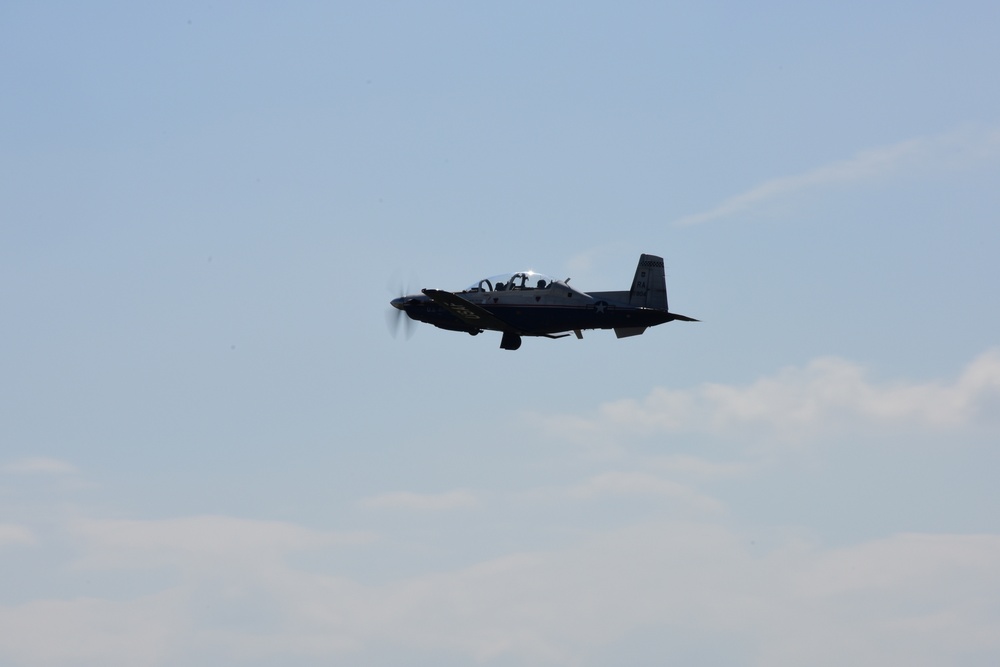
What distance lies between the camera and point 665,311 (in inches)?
2357

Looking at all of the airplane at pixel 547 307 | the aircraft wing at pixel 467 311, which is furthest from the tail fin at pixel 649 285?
the aircraft wing at pixel 467 311

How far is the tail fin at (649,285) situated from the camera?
60.1 metres

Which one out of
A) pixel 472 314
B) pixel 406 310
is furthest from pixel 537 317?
pixel 406 310

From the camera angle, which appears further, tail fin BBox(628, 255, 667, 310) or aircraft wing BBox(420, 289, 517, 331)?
aircraft wing BBox(420, 289, 517, 331)

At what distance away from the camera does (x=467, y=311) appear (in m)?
62.7

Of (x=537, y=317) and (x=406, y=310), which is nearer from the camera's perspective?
(x=537, y=317)

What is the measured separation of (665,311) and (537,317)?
605 cm

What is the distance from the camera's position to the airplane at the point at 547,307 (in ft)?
198

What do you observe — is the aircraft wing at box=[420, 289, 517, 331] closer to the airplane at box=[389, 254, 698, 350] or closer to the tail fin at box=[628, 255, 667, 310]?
the airplane at box=[389, 254, 698, 350]

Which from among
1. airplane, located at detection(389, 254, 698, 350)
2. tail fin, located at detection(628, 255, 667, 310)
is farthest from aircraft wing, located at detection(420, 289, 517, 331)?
tail fin, located at detection(628, 255, 667, 310)

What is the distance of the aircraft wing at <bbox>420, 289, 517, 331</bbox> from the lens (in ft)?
201

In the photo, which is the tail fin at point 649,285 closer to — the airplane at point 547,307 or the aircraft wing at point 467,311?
the airplane at point 547,307

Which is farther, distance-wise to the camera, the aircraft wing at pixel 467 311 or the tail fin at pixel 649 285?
the aircraft wing at pixel 467 311

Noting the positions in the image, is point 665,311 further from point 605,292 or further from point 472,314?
point 472,314
